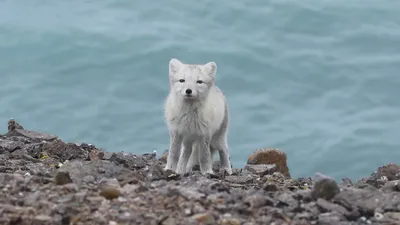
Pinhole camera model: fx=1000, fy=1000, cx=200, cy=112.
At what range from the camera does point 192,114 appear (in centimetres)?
1203

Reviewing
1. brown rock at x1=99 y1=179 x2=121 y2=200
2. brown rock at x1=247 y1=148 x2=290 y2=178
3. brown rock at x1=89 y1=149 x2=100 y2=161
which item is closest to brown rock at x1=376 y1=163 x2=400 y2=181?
brown rock at x1=247 y1=148 x2=290 y2=178

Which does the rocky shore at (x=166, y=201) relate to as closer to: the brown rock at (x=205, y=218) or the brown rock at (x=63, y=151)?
the brown rock at (x=205, y=218)

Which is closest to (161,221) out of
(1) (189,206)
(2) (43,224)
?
(1) (189,206)

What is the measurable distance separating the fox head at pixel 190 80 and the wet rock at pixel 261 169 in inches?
50.3

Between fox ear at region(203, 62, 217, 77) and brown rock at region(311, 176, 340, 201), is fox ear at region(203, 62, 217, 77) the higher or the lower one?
the higher one

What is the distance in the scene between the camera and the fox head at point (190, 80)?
11.8 metres

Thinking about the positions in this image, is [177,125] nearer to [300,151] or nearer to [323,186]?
[323,186]

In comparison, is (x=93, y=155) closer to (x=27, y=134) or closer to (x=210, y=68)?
(x=210, y=68)

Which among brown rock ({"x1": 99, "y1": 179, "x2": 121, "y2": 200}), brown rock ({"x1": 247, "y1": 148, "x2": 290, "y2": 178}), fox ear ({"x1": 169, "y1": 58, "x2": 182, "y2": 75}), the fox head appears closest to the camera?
brown rock ({"x1": 99, "y1": 179, "x2": 121, "y2": 200})

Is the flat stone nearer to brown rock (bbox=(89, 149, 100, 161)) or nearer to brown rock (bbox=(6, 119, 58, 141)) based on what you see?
brown rock (bbox=(89, 149, 100, 161))

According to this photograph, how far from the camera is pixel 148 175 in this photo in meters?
10.4

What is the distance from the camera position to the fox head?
1175cm

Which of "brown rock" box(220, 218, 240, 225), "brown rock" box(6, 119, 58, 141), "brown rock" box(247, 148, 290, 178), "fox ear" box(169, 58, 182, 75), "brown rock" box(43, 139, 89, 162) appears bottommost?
"brown rock" box(220, 218, 240, 225)

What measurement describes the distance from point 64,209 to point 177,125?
4.43m
